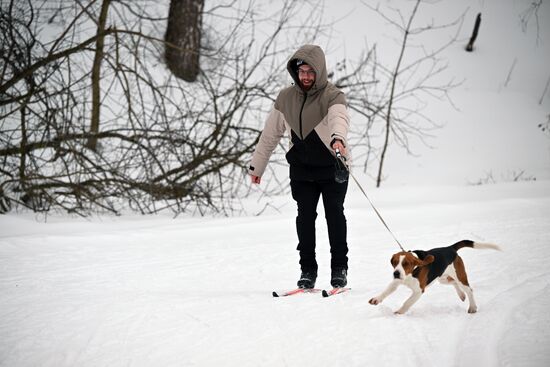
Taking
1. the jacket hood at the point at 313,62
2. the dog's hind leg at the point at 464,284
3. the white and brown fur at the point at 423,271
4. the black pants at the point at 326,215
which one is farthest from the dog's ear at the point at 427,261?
the jacket hood at the point at 313,62

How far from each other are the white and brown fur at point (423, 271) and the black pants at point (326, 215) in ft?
2.39

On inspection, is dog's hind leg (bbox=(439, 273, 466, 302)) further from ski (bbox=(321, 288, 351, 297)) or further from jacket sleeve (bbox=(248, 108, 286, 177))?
jacket sleeve (bbox=(248, 108, 286, 177))

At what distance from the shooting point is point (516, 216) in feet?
20.3

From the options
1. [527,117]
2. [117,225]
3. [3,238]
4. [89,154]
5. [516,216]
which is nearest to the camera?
[3,238]

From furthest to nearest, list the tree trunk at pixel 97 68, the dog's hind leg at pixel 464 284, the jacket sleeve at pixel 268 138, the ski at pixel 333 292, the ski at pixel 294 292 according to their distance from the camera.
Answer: the tree trunk at pixel 97 68
the jacket sleeve at pixel 268 138
the ski at pixel 294 292
the ski at pixel 333 292
the dog's hind leg at pixel 464 284

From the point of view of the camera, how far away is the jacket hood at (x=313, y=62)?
374cm

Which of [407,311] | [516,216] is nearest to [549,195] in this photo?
[516,216]

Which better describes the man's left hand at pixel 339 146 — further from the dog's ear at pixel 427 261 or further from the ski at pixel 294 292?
the ski at pixel 294 292

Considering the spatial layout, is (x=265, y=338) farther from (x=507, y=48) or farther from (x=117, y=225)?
(x=507, y=48)

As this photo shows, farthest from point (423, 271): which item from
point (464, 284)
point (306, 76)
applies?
point (306, 76)

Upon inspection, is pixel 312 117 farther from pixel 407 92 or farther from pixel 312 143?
pixel 407 92

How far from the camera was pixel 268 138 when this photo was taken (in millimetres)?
4172

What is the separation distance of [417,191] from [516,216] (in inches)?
88.5

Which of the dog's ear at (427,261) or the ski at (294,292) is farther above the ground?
the dog's ear at (427,261)
